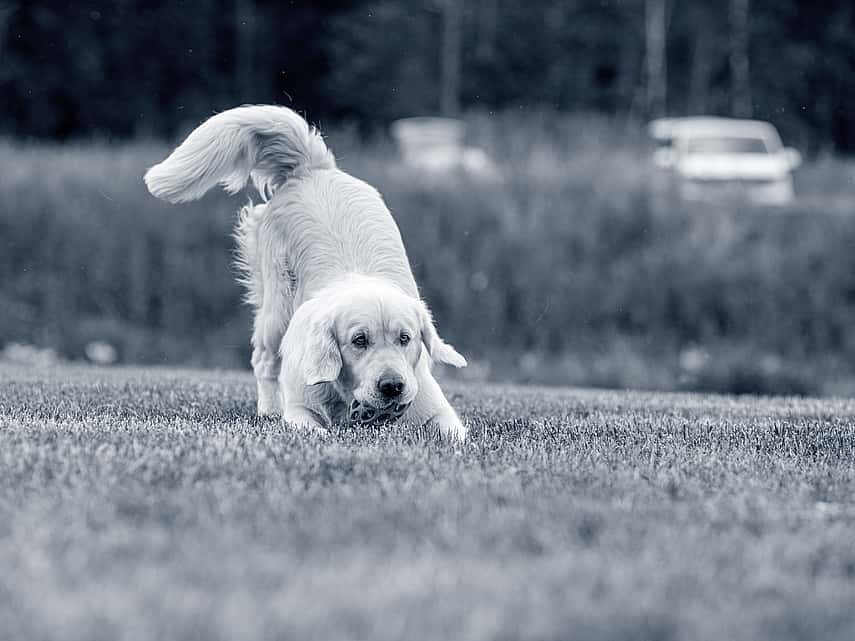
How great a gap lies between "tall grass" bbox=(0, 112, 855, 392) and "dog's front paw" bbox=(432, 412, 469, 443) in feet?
28.1

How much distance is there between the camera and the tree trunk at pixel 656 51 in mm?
41031

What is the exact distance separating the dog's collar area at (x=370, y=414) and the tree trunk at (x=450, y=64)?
3538cm

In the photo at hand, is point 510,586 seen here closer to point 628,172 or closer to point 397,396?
point 397,396

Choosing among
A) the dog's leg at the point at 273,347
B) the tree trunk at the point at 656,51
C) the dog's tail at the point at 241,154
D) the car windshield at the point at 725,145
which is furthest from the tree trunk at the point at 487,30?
the dog's leg at the point at 273,347

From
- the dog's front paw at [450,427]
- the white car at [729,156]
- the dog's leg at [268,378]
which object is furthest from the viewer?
the white car at [729,156]

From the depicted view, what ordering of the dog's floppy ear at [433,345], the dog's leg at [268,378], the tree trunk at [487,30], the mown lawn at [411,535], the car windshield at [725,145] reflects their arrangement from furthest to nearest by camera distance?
1. the tree trunk at [487,30]
2. the car windshield at [725,145]
3. the dog's leg at [268,378]
4. the dog's floppy ear at [433,345]
5. the mown lawn at [411,535]

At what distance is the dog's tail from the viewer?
7.35 meters

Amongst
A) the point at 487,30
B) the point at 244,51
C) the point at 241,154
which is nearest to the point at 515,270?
the point at 241,154

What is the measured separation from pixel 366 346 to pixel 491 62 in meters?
36.8

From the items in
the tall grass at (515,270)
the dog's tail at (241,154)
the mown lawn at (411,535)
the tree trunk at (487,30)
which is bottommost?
the tall grass at (515,270)

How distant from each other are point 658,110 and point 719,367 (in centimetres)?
Answer: 2681

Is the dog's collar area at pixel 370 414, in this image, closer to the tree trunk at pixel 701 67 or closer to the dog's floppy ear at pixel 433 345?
the dog's floppy ear at pixel 433 345

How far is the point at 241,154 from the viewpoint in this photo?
7500 mm

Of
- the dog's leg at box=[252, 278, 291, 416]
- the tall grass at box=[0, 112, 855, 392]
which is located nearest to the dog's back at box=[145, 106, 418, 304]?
the dog's leg at box=[252, 278, 291, 416]
